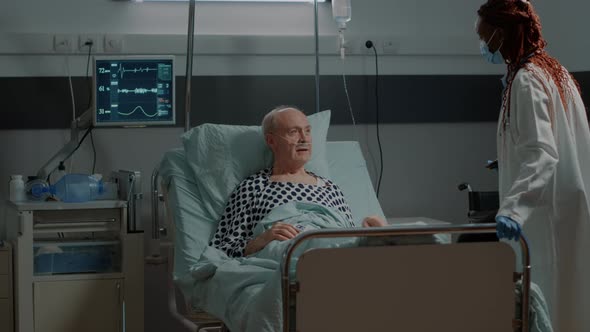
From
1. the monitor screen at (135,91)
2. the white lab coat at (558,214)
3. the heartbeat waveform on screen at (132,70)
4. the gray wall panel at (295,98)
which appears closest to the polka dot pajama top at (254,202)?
the monitor screen at (135,91)

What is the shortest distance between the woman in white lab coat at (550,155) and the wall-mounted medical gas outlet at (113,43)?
2.03 m

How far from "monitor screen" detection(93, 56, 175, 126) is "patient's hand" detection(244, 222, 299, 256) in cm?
95

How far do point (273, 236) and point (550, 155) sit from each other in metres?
0.95

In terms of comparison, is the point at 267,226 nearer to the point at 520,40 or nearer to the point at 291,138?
the point at 291,138

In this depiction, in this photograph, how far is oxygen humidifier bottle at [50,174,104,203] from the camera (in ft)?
11.8

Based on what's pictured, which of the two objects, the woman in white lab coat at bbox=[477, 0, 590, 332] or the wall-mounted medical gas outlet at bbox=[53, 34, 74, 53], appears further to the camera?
the wall-mounted medical gas outlet at bbox=[53, 34, 74, 53]

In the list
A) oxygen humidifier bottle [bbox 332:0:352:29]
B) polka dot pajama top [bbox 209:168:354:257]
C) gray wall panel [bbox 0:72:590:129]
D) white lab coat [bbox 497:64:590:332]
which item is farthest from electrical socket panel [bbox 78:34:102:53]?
white lab coat [bbox 497:64:590:332]

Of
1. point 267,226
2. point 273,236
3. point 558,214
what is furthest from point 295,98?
point 558,214

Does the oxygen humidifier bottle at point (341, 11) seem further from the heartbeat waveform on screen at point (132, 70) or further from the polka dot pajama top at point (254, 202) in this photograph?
the polka dot pajama top at point (254, 202)

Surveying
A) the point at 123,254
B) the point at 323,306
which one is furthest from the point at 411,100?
the point at 323,306

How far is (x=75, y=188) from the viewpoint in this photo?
3.60 meters

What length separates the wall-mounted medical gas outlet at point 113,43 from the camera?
4.16 m

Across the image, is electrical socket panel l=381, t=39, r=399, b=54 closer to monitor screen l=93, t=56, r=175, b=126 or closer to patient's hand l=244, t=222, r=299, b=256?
monitor screen l=93, t=56, r=175, b=126

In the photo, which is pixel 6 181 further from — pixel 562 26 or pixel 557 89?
pixel 562 26
